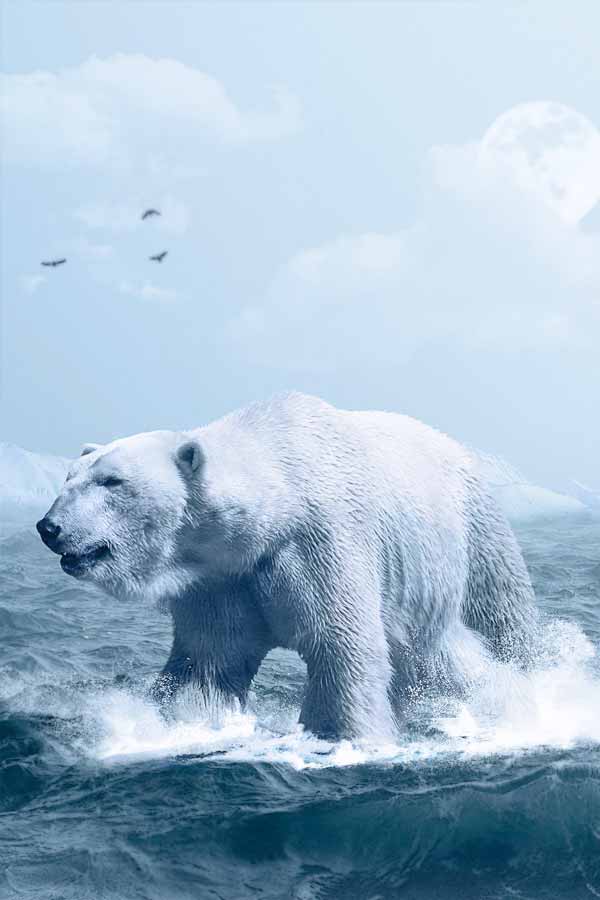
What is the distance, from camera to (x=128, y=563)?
539cm

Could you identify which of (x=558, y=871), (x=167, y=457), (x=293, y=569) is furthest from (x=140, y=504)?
(x=558, y=871)

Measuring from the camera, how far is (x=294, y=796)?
4.83m

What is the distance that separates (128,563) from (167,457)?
596 millimetres

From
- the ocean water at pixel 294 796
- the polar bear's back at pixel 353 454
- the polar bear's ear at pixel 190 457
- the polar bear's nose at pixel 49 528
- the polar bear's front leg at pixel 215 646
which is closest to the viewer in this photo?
the ocean water at pixel 294 796

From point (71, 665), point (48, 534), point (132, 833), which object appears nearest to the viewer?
point (132, 833)

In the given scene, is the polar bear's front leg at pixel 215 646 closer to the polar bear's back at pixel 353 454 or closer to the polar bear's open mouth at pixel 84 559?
the polar bear's open mouth at pixel 84 559

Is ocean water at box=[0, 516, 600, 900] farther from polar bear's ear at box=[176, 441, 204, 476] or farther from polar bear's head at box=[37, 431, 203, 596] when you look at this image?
polar bear's ear at box=[176, 441, 204, 476]

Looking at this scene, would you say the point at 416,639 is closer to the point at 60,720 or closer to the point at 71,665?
the point at 60,720

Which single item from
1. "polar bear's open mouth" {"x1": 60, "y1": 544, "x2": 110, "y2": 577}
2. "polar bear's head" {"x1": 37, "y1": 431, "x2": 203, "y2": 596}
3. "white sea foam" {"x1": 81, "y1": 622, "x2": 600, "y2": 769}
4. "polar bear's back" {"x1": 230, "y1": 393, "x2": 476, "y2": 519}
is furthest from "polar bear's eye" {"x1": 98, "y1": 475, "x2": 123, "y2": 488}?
"white sea foam" {"x1": 81, "y1": 622, "x2": 600, "y2": 769}

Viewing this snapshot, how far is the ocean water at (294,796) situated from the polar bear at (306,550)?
0.28 m

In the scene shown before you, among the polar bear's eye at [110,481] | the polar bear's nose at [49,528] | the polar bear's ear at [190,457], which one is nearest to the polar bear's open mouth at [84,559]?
the polar bear's nose at [49,528]

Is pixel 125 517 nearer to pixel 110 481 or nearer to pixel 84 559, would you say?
pixel 110 481

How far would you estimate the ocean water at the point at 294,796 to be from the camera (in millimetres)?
4027

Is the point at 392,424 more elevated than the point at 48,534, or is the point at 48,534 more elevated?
the point at 392,424
